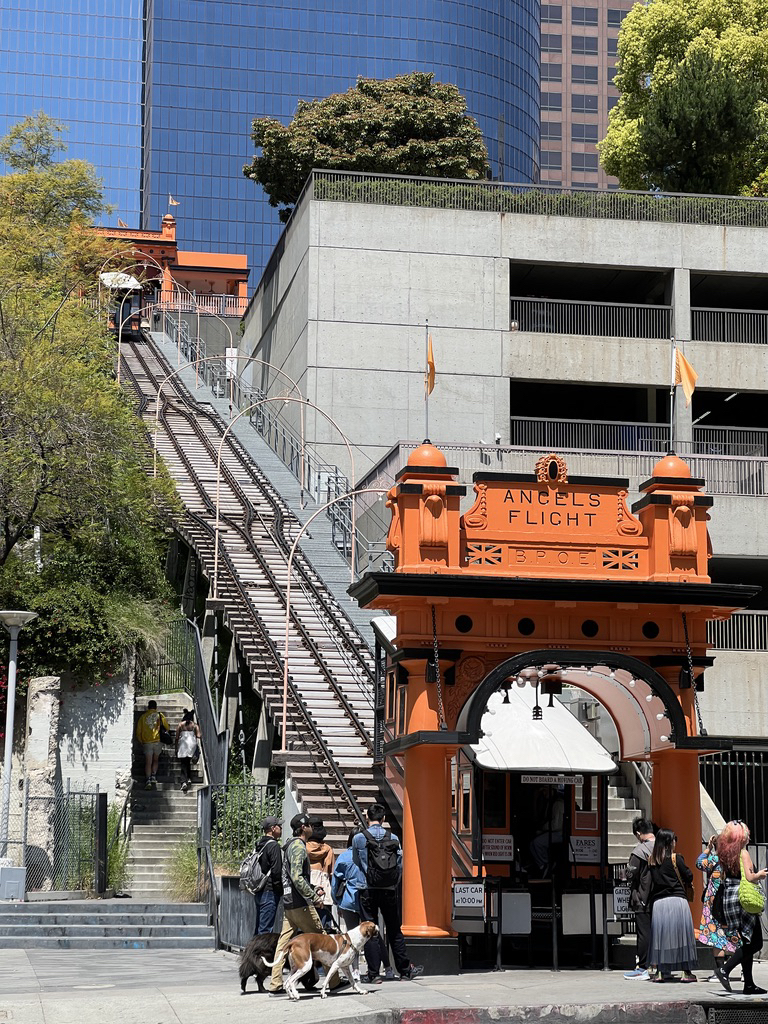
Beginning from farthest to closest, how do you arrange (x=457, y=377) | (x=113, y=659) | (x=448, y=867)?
(x=457, y=377)
(x=113, y=659)
(x=448, y=867)

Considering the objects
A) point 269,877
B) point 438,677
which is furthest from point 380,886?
point 438,677

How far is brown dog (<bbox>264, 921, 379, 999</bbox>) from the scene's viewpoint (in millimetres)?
14531

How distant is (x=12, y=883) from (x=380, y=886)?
8.51m

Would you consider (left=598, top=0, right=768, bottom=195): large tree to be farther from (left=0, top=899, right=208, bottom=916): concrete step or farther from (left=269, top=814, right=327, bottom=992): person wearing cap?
(left=269, top=814, right=327, bottom=992): person wearing cap

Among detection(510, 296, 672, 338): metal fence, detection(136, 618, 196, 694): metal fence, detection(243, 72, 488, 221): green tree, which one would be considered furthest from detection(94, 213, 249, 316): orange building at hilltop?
detection(136, 618, 196, 694): metal fence

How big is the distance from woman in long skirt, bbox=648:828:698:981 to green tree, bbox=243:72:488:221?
40.8 m

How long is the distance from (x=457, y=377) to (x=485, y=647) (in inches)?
994

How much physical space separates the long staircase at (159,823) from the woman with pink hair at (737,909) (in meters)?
10.6

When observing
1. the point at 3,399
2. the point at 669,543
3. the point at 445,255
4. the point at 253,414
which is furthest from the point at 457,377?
the point at 669,543

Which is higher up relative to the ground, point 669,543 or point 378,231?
point 378,231

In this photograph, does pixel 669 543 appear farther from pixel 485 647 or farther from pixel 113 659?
pixel 113 659

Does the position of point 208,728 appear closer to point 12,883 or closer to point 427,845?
point 12,883

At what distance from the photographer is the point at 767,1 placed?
179ft

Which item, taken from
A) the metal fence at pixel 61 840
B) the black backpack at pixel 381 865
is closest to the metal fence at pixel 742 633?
the metal fence at pixel 61 840
